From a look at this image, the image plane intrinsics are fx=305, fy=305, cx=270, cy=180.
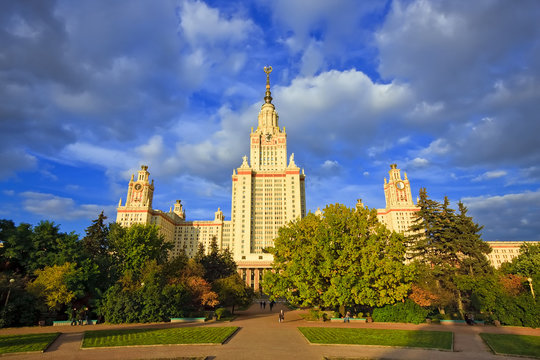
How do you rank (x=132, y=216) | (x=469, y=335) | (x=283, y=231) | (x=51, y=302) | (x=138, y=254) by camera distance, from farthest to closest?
(x=132, y=216) → (x=138, y=254) → (x=283, y=231) → (x=51, y=302) → (x=469, y=335)

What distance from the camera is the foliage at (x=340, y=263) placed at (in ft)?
97.5

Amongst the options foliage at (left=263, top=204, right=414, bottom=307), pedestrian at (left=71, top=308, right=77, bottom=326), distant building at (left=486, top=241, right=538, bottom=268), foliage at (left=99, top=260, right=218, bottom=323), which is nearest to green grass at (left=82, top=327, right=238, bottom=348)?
foliage at (left=99, top=260, right=218, bottom=323)

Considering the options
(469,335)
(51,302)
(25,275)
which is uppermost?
(25,275)

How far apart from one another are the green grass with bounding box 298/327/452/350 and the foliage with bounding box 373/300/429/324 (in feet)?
21.1

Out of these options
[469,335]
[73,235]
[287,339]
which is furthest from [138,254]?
[469,335]

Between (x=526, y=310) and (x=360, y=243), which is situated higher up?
(x=360, y=243)

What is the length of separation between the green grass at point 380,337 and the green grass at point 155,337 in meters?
6.62

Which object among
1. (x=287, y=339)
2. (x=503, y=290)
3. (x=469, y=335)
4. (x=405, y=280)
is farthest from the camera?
(x=503, y=290)

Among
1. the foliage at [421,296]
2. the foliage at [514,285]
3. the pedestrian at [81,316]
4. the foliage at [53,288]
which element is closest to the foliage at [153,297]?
the pedestrian at [81,316]

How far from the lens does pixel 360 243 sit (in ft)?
106

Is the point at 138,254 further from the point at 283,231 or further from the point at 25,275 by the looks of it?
the point at 283,231

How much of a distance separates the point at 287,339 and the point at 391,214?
12457 cm

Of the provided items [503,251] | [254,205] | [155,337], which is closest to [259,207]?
[254,205]

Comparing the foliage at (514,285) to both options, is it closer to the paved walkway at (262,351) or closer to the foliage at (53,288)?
the paved walkway at (262,351)
